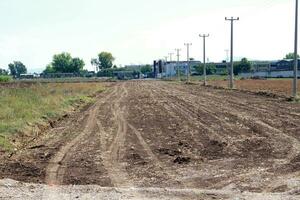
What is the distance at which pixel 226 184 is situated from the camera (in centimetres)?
977

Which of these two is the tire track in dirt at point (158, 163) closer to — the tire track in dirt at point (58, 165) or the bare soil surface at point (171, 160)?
the bare soil surface at point (171, 160)

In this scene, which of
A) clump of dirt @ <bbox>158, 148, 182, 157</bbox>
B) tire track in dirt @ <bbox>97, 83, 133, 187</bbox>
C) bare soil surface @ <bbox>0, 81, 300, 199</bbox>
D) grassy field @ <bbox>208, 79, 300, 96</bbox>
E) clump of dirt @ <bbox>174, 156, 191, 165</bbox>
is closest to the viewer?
bare soil surface @ <bbox>0, 81, 300, 199</bbox>

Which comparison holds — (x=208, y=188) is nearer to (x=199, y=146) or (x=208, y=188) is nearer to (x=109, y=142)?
(x=199, y=146)

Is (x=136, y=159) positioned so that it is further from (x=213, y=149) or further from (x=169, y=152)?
(x=213, y=149)

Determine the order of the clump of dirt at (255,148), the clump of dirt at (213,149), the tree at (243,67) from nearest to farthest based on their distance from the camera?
the clump of dirt at (255,148)
the clump of dirt at (213,149)
the tree at (243,67)

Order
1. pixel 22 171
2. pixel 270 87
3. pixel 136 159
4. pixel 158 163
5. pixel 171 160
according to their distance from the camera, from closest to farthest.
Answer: pixel 22 171 < pixel 158 163 < pixel 171 160 < pixel 136 159 < pixel 270 87

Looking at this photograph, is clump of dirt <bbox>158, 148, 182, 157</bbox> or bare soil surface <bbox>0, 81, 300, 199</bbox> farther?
clump of dirt <bbox>158, 148, 182, 157</bbox>

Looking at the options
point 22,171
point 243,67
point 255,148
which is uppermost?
point 22,171

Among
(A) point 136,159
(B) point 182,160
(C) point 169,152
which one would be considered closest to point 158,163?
(B) point 182,160

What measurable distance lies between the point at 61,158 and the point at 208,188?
4.98 meters

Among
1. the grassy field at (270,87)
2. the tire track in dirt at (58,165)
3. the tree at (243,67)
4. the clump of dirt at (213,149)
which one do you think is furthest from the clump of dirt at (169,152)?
the tree at (243,67)

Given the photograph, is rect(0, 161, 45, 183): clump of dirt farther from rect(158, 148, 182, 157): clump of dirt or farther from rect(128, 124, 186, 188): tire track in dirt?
rect(158, 148, 182, 157): clump of dirt

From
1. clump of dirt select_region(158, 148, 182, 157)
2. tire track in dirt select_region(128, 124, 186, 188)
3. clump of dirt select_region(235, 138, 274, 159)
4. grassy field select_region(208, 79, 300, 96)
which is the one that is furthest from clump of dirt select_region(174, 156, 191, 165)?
grassy field select_region(208, 79, 300, 96)

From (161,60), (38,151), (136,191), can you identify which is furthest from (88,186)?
(161,60)
